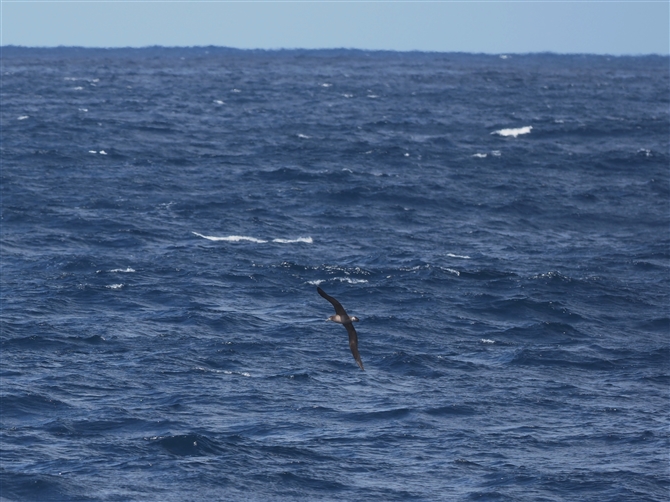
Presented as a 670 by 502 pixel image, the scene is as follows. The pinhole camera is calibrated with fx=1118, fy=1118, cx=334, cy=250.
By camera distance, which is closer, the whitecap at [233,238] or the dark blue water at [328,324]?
the dark blue water at [328,324]

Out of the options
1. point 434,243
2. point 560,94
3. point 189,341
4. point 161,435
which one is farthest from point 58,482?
point 560,94

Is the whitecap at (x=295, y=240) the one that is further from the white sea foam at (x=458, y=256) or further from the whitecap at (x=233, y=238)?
the white sea foam at (x=458, y=256)

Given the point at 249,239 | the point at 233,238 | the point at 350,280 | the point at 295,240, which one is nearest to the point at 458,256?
the point at 350,280

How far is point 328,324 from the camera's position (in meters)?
56.2

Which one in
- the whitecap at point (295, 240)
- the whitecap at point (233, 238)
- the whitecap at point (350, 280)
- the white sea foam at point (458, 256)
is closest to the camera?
the whitecap at point (350, 280)

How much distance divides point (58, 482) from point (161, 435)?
16.2 feet

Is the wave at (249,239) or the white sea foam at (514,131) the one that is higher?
the white sea foam at (514,131)

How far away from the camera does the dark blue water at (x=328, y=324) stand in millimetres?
41250

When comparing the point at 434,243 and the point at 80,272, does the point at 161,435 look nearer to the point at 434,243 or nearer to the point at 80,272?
the point at 80,272

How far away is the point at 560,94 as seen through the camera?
189000 mm

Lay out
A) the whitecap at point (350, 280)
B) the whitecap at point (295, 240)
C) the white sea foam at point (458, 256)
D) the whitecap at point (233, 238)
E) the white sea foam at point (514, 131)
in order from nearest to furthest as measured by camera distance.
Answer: the whitecap at point (350, 280) → the white sea foam at point (458, 256) → the whitecap at point (295, 240) → the whitecap at point (233, 238) → the white sea foam at point (514, 131)

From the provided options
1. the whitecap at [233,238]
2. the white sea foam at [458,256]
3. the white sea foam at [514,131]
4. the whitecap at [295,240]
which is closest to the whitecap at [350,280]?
the white sea foam at [458,256]

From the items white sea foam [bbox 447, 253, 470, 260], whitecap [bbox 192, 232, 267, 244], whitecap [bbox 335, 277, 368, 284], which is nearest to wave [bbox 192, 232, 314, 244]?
whitecap [bbox 192, 232, 267, 244]

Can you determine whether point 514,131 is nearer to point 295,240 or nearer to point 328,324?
point 295,240
